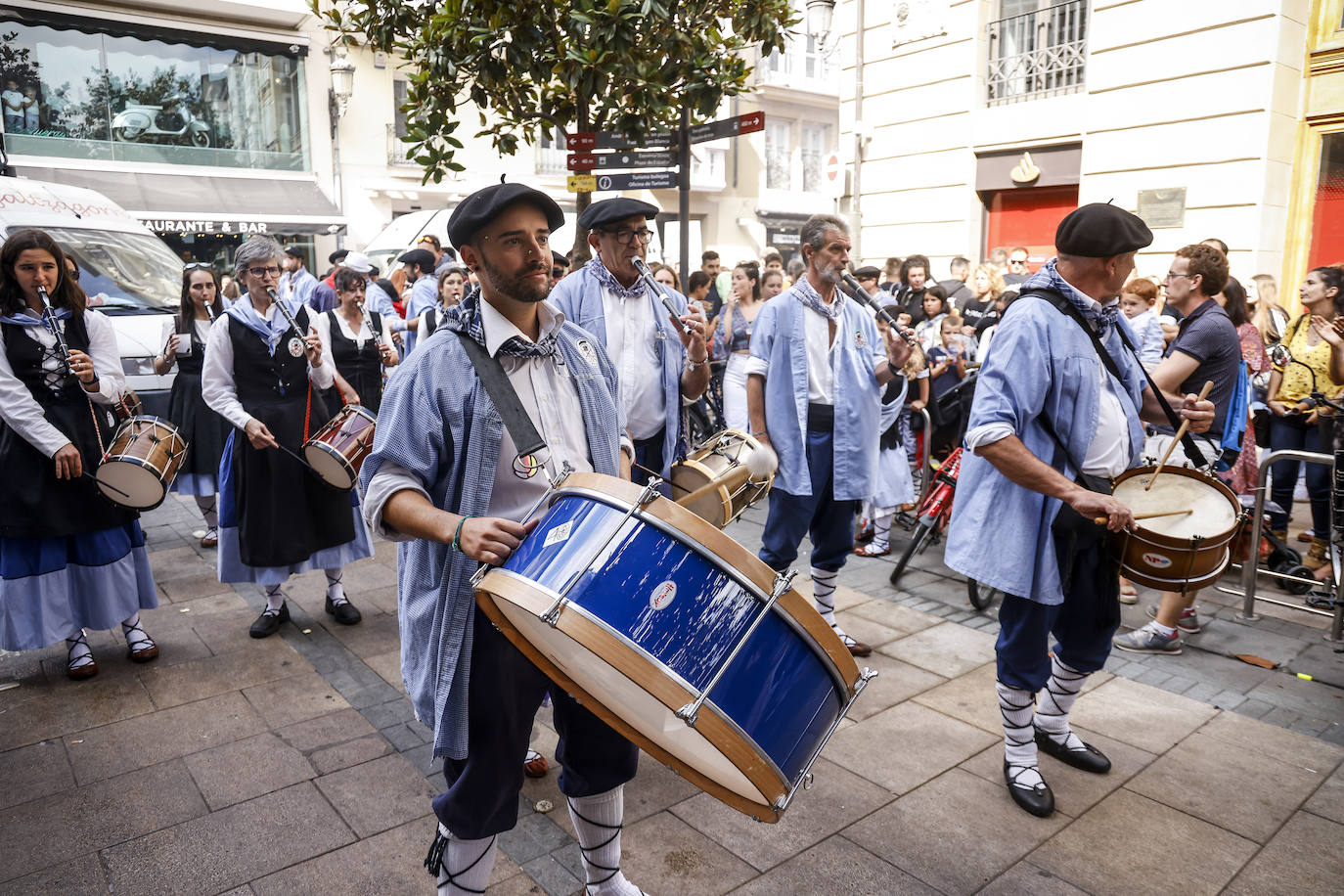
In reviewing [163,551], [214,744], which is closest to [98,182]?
[163,551]

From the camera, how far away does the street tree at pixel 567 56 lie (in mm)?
5266

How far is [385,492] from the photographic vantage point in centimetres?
222

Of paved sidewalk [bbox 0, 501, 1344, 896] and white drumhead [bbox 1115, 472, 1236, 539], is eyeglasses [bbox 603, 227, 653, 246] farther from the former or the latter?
white drumhead [bbox 1115, 472, 1236, 539]

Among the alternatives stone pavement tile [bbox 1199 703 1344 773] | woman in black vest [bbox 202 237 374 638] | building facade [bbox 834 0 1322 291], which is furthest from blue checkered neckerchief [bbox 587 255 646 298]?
building facade [bbox 834 0 1322 291]

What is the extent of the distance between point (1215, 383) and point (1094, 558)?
7.86ft

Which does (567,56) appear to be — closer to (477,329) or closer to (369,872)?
(477,329)

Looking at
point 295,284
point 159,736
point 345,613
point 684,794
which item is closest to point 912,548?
point 684,794

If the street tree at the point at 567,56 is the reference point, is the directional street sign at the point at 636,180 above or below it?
below

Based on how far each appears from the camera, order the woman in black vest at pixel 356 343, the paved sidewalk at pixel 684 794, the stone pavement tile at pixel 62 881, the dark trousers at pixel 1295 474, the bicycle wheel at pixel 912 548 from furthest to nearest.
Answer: the woman in black vest at pixel 356 343 < the dark trousers at pixel 1295 474 < the bicycle wheel at pixel 912 548 < the paved sidewalk at pixel 684 794 < the stone pavement tile at pixel 62 881

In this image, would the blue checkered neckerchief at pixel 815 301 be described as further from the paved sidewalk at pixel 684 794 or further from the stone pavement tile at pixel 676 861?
the stone pavement tile at pixel 676 861

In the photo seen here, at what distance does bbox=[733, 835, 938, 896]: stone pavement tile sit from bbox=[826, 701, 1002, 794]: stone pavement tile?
52cm

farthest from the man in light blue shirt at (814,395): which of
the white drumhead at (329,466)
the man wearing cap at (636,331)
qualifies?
the white drumhead at (329,466)

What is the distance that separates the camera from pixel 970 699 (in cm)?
432

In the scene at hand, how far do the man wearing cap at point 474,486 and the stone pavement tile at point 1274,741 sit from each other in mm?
3033
